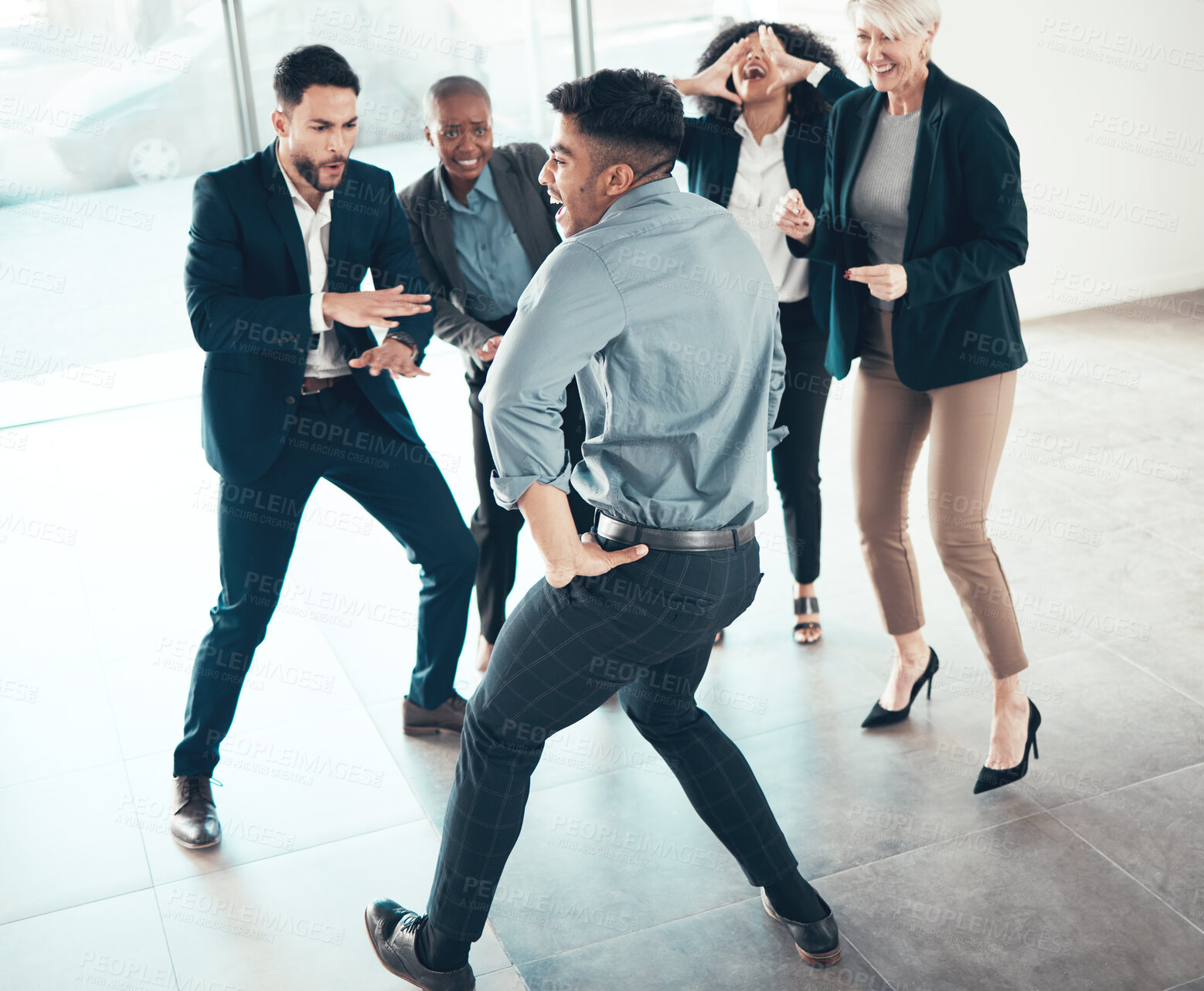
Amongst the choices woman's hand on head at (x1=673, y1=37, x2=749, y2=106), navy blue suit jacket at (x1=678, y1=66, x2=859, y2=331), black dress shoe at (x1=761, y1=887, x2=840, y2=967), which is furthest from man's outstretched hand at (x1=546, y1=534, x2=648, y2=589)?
woman's hand on head at (x1=673, y1=37, x2=749, y2=106)

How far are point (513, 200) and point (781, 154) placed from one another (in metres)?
0.74

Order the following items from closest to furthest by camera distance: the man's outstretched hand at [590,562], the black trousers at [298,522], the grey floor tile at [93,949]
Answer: the man's outstretched hand at [590,562] < the grey floor tile at [93,949] < the black trousers at [298,522]

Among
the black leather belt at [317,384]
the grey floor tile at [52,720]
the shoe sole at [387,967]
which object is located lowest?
the grey floor tile at [52,720]

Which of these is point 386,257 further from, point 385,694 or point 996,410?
point 996,410

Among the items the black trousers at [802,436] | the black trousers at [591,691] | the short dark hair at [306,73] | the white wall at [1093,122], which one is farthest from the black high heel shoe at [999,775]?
the white wall at [1093,122]

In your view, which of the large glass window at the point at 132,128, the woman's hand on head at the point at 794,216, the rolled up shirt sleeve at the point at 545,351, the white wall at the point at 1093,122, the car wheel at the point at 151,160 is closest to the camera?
the rolled up shirt sleeve at the point at 545,351

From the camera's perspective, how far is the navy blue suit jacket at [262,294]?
95.1 inches

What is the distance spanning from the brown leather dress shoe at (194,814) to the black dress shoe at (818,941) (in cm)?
122

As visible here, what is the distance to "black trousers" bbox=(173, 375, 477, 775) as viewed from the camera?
99.1 inches

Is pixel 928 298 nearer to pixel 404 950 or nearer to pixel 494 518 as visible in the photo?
pixel 494 518

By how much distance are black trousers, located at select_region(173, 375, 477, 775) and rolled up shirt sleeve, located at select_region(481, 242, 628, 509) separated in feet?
3.12

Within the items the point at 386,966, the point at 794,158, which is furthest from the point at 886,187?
the point at 386,966

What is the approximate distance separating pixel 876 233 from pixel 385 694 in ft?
5.50

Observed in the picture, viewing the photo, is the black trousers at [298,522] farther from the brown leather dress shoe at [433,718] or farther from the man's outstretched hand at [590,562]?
the man's outstretched hand at [590,562]
